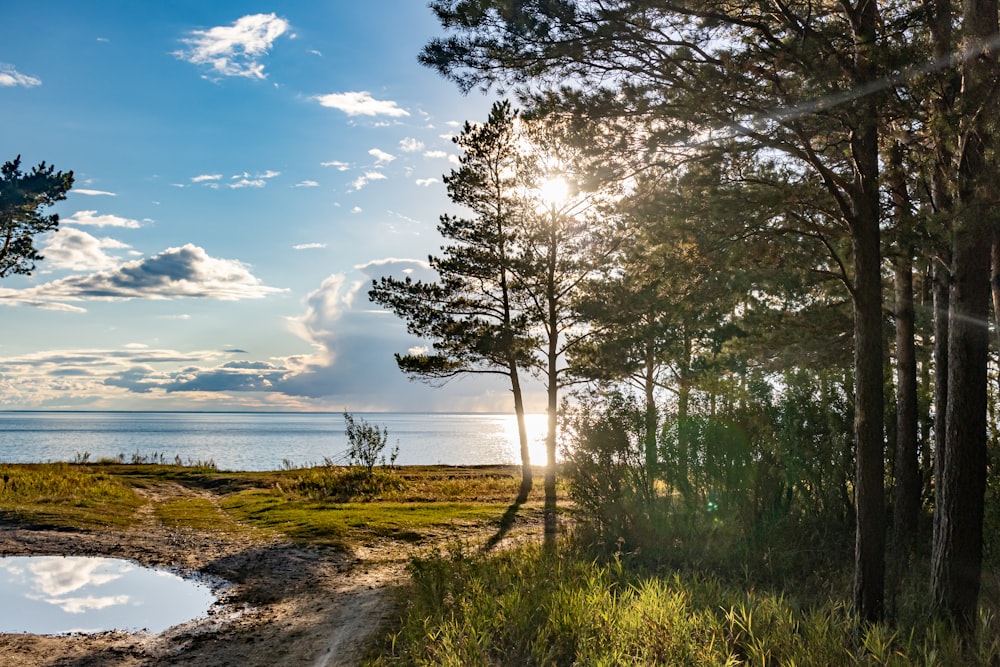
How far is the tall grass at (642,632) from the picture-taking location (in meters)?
5.35

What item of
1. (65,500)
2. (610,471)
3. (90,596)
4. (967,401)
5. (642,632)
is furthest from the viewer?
(65,500)

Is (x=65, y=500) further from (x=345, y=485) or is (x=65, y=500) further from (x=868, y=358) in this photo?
(x=868, y=358)

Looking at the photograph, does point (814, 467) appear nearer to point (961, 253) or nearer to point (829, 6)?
point (961, 253)

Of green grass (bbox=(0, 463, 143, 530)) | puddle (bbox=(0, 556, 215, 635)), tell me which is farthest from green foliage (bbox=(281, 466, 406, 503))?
puddle (bbox=(0, 556, 215, 635))

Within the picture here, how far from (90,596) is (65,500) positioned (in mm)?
8917

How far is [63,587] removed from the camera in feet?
30.7

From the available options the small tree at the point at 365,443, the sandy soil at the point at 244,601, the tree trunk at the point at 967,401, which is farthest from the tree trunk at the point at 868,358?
the small tree at the point at 365,443

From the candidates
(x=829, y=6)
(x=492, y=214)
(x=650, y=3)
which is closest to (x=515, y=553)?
Answer: (x=650, y=3)

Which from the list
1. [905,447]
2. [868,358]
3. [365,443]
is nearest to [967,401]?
[868,358]

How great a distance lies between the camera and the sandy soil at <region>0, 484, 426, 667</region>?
23.0ft

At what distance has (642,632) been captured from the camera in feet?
18.8

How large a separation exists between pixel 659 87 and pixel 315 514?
12720 mm

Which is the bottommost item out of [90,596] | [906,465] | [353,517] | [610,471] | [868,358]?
[353,517]

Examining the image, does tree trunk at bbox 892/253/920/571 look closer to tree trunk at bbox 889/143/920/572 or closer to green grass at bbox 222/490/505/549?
tree trunk at bbox 889/143/920/572
